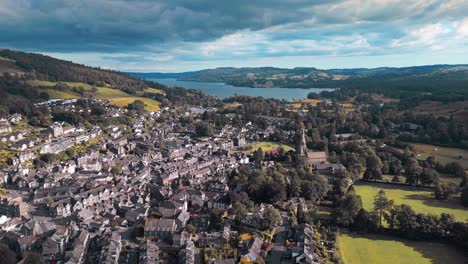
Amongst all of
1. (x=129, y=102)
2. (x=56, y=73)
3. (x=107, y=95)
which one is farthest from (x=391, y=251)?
(x=56, y=73)

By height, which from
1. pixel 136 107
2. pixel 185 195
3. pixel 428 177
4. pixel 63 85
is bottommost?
pixel 428 177

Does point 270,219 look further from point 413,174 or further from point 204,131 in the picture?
point 204,131

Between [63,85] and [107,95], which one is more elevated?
[63,85]

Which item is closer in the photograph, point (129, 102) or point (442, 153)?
point (442, 153)

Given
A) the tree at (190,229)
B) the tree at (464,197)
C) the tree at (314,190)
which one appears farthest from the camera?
the tree at (314,190)

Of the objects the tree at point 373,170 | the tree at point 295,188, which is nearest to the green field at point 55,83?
the tree at point 295,188

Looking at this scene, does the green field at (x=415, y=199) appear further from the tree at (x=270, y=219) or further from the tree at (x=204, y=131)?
the tree at (x=204, y=131)

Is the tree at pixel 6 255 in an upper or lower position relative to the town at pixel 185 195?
upper
